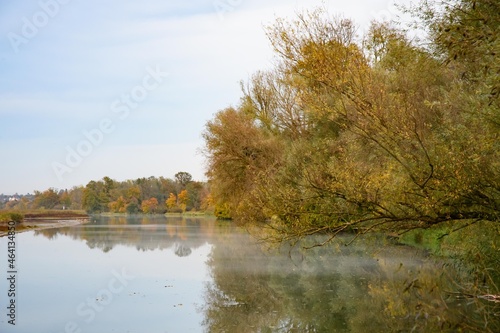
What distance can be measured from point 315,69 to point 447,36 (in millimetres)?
4096

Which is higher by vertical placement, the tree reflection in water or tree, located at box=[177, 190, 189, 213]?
tree, located at box=[177, 190, 189, 213]

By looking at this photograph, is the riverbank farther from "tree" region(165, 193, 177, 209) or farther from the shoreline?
"tree" region(165, 193, 177, 209)

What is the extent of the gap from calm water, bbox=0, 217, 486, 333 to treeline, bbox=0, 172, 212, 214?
79.8m

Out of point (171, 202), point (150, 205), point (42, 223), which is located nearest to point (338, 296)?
point (42, 223)

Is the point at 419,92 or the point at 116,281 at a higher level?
the point at 419,92

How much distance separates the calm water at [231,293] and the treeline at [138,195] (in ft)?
262

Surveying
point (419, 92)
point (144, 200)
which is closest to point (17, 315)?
point (419, 92)

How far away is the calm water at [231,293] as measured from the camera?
36.0ft

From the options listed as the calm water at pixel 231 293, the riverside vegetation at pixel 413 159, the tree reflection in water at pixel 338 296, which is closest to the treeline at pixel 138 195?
the calm water at pixel 231 293

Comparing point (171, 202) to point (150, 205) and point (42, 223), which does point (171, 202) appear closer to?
point (150, 205)

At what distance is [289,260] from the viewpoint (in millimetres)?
22391

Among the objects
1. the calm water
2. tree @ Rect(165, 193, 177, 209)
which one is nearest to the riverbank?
tree @ Rect(165, 193, 177, 209)

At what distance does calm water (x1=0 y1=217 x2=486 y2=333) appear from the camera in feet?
36.0

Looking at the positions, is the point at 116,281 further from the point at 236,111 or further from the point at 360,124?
the point at 236,111
